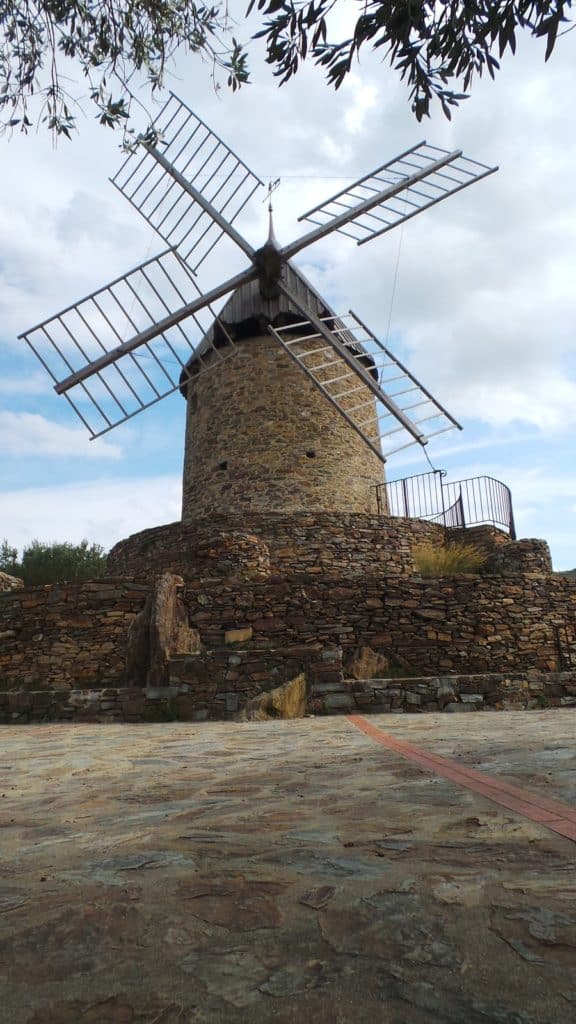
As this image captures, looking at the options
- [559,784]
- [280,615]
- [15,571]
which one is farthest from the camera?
[15,571]

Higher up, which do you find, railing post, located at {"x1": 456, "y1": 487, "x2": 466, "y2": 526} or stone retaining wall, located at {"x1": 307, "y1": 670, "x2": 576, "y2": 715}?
railing post, located at {"x1": 456, "y1": 487, "x2": 466, "y2": 526}

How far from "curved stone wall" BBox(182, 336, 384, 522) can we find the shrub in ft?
8.61

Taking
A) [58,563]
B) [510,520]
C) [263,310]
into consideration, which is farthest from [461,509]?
[58,563]

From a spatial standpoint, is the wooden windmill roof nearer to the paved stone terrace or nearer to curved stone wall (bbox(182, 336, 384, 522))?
curved stone wall (bbox(182, 336, 384, 522))

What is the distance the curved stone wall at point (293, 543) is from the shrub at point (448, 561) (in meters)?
0.37

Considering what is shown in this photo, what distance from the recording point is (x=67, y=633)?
8.70 metres

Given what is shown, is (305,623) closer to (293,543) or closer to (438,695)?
(438,695)

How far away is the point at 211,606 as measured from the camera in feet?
28.2

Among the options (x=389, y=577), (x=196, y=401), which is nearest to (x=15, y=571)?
(x=196, y=401)

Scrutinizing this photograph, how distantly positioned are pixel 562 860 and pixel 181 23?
17.6ft

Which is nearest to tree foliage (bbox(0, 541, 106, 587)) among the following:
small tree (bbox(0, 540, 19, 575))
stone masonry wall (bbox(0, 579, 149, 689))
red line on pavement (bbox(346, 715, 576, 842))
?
small tree (bbox(0, 540, 19, 575))

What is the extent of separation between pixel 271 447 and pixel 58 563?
23.9ft

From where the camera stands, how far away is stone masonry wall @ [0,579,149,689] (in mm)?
8516

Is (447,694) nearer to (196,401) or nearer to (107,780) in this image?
(107,780)
